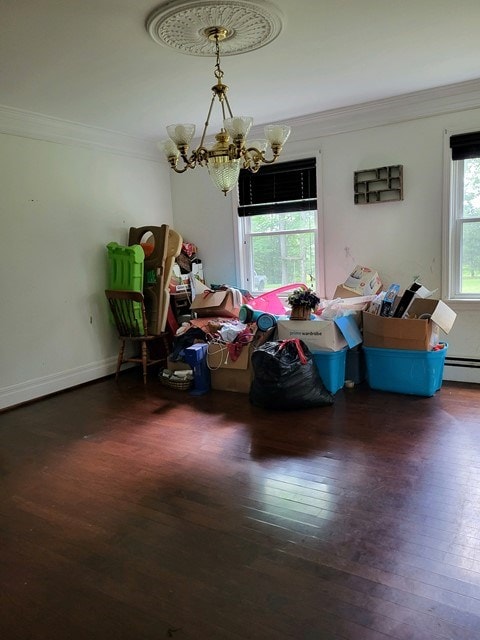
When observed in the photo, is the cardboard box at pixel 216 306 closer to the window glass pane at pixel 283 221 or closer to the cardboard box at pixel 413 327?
the window glass pane at pixel 283 221

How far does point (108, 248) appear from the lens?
473 centimetres

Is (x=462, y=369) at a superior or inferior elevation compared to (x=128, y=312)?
inferior

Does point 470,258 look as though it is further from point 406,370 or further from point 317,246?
point 317,246

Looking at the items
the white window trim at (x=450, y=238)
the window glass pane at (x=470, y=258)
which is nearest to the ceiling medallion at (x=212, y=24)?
the white window trim at (x=450, y=238)

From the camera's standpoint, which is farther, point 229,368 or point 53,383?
point 53,383

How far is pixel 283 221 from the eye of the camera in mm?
5086

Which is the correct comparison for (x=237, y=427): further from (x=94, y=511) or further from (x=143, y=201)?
(x=143, y=201)

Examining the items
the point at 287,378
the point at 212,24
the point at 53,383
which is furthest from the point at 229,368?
the point at 212,24

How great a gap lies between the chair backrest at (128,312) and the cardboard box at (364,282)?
2.04m

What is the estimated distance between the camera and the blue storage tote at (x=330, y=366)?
379 centimetres

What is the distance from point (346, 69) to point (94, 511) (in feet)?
11.0

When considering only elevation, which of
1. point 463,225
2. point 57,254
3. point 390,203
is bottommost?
point 57,254

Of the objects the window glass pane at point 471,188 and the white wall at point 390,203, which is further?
the white wall at point 390,203

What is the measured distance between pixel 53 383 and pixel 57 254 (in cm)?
124
